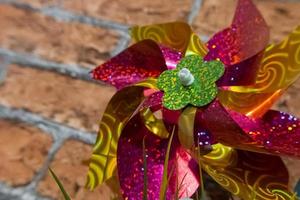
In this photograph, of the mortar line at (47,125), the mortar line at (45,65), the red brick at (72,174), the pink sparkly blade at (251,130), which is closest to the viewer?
the pink sparkly blade at (251,130)

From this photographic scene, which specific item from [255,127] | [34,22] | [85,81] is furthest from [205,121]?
[34,22]

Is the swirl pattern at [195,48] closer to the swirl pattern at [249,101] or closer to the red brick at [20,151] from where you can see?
the swirl pattern at [249,101]

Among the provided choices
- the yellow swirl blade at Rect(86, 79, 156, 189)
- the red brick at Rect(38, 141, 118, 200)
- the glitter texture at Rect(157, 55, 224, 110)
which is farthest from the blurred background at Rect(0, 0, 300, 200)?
the glitter texture at Rect(157, 55, 224, 110)

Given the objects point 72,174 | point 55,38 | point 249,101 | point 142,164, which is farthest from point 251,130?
point 55,38

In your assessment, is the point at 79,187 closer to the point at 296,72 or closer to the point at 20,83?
the point at 20,83

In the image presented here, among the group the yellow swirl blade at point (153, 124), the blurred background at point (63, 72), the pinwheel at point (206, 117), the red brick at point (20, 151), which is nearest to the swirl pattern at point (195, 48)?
the pinwheel at point (206, 117)

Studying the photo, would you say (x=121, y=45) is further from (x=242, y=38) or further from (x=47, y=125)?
(x=242, y=38)
